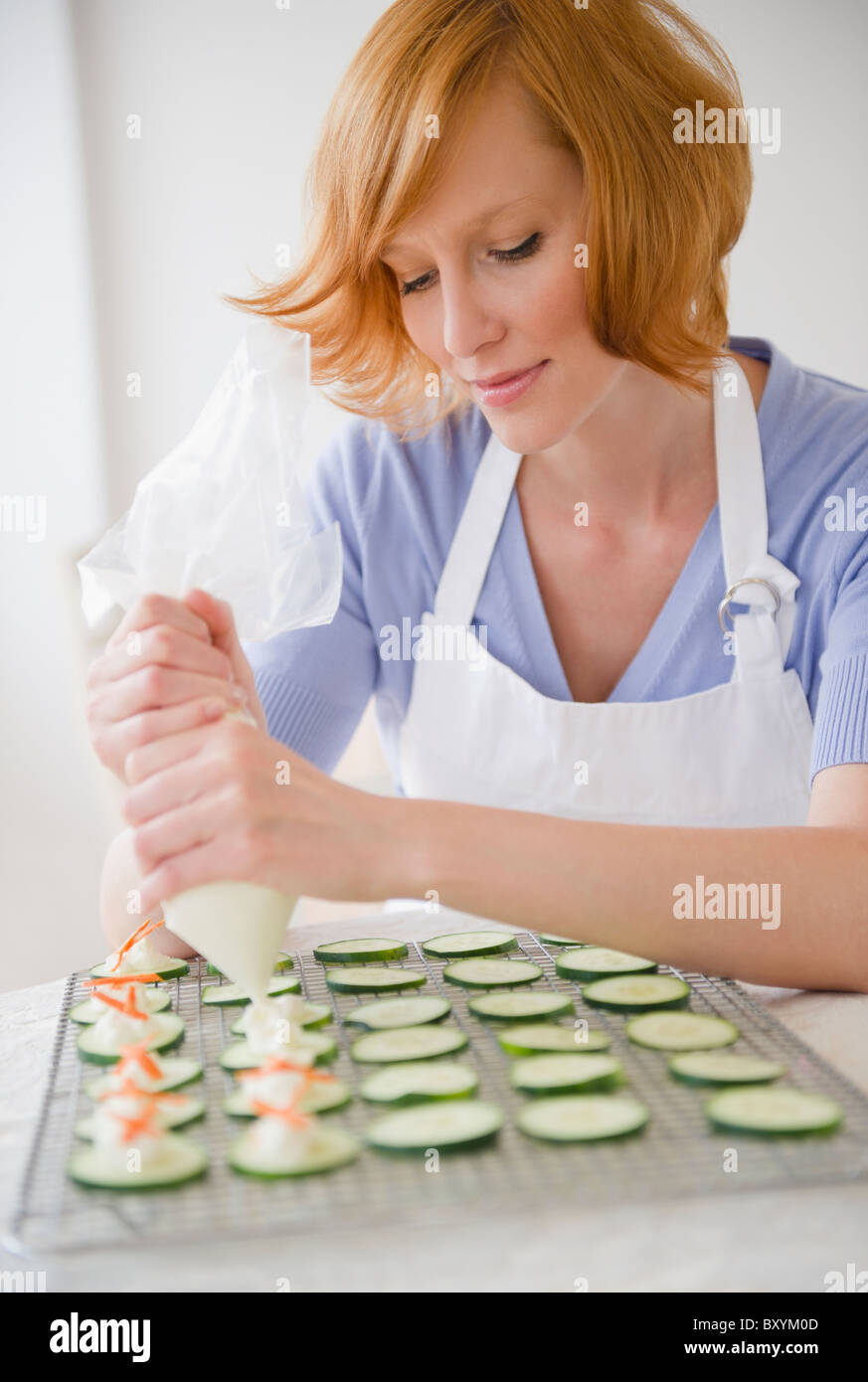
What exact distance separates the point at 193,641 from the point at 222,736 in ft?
0.34

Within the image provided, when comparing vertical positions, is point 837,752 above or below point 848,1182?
above

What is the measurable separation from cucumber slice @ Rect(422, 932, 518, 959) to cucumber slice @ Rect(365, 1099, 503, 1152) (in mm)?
351

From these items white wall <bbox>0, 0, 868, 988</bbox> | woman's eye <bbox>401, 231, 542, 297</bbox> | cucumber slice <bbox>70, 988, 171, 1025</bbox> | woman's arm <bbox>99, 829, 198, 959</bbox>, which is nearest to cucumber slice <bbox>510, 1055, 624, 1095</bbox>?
cucumber slice <bbox>70, 988, 171, 1025</bbox>

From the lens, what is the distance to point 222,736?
91cm

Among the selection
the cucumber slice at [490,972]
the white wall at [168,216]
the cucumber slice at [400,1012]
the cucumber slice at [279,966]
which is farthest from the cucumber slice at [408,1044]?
the white wall at [168,216]

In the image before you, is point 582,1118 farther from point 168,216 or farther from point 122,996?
point 168,216

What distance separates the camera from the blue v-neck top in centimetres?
139

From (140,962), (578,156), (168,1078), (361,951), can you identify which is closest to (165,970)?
(140,962)

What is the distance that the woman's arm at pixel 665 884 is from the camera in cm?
98

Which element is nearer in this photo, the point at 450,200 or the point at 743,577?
the point at 450,200

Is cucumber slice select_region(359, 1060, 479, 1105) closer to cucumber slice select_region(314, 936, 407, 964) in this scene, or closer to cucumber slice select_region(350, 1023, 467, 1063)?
cucumber slice select_region(350, 1023, 467, 1063)

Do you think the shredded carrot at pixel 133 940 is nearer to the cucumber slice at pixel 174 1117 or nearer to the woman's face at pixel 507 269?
the cucumber slice at pixel 174 1117

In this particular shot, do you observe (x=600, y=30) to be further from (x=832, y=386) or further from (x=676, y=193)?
(x=832, y=386)
